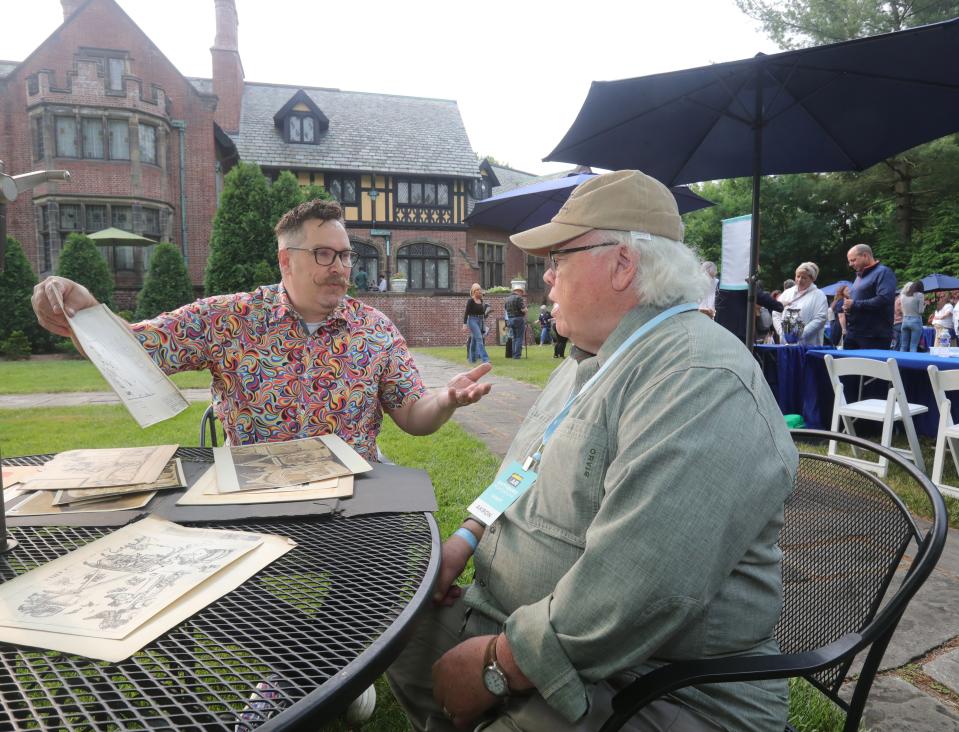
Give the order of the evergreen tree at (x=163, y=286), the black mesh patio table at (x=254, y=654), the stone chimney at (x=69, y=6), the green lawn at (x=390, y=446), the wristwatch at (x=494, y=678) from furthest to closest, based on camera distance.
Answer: the stone chimney at (x=69, y=6) < the evergreen tree at (x=163, y=286) < the green lawn at (x=390, y=446) < the wristwatch at (x=494, y=678) < the black mesh patio table at (x=254, y=654)

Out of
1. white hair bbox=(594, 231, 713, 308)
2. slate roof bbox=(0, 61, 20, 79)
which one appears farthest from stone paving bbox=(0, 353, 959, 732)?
slate roof bbox=(0, 61, 20, 79)

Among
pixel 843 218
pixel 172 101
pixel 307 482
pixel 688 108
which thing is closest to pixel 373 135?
pixel 172 101

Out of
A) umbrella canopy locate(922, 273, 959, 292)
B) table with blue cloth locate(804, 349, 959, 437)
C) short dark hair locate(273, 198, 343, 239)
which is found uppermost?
umbrella canopy locate(922, 273, 959, 292)

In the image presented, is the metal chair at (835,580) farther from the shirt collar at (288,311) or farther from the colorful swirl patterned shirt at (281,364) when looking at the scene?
the shirt collar at (288,311)

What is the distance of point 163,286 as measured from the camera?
18812mm

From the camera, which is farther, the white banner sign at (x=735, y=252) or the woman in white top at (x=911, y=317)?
the woman in white top at (x=911, y=317)

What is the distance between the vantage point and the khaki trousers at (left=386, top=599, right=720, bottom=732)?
1.19 metres

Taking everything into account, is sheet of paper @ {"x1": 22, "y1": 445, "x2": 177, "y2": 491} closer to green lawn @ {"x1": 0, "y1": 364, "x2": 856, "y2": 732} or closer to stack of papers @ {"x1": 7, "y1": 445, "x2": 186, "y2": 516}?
stack of papers @ {"x1": 7, "y1": 445, "x2": 186, "y2": 516}

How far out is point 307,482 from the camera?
1.65 m

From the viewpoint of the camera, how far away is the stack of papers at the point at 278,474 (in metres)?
1.56

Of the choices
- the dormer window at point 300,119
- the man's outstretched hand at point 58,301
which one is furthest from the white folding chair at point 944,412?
the dormer window at point 300,119

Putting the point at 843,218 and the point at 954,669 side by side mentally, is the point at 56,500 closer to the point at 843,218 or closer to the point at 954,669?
the point at 954,669

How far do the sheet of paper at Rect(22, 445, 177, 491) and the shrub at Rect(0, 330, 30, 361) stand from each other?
59.2ft

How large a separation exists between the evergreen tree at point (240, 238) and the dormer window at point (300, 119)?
961 cm
